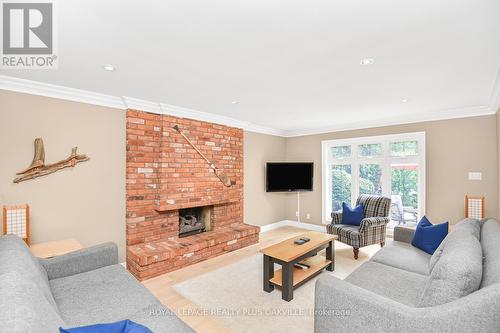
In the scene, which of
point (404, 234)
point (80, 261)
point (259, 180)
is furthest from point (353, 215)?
point (80, 261)

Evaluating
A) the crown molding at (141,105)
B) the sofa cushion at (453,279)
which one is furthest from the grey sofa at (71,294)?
the crown molding at (141,105)

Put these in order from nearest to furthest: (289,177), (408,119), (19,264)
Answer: (19,264), (408,119), (289,177)

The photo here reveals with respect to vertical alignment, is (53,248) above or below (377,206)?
below

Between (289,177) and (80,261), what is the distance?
13.8 ft

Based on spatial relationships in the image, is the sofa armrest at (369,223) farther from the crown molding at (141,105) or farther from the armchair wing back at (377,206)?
the crown molding at (141,105)

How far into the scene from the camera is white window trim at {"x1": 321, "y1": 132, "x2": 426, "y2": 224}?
4.27 metres

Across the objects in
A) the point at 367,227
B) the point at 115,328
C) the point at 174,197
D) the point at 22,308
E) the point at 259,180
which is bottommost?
the point at 367,227

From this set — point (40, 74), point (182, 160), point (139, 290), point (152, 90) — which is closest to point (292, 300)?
point (139, 290)

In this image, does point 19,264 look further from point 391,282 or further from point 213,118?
point 213,118

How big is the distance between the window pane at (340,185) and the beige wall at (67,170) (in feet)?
14.2

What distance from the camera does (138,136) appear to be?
353cm

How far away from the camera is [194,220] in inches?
173

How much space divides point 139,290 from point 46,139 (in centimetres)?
222

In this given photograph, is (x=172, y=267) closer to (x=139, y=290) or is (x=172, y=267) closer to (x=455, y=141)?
(x=139, y=290)
